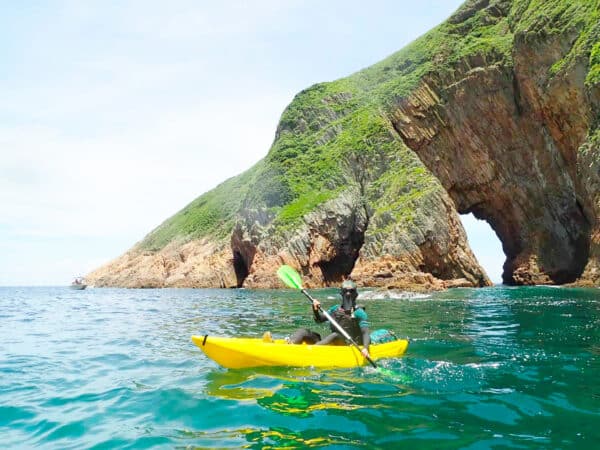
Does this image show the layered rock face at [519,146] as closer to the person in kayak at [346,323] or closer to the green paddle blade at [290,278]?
the green paddle blade at [290,278]

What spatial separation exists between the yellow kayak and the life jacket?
0.72 m

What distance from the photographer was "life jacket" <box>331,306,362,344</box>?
10398 mm

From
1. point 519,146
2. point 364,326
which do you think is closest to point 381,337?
point 364,326

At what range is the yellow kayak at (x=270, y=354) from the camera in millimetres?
9211

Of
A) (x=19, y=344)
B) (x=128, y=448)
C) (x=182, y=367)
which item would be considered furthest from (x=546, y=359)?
(x=19, y=344)

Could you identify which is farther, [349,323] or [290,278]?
[290,278]

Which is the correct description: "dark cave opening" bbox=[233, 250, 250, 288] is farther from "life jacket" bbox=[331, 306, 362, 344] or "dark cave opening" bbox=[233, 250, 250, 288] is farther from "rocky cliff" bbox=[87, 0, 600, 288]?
"life jacket" bbox=[331, 306, 362, 344]

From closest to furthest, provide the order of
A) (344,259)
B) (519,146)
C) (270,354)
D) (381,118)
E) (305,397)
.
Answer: (305,397) → (270,354) → (519,146) → (344,259) → (381,118)

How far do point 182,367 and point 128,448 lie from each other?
15.2 feet

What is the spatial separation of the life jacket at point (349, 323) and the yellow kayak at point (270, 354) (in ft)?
2.36

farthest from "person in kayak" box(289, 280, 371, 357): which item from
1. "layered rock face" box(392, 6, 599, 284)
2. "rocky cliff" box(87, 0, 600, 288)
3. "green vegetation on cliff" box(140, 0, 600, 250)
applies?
"green vegetation on cliff" box(140, 0, 600, 250)

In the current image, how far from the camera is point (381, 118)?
62625 millimetres

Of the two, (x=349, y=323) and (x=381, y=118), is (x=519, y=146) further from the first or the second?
(x=349, y=323)

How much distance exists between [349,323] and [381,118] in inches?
2193
